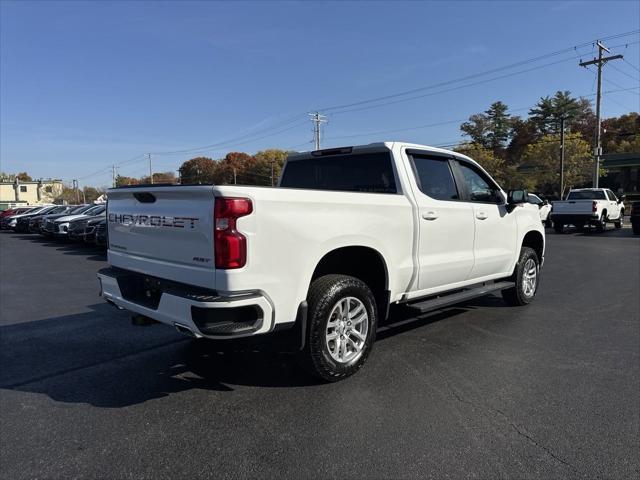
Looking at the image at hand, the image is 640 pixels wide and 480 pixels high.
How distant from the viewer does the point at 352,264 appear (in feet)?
14.3

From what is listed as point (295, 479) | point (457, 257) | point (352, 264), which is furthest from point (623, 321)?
point (295, 479)

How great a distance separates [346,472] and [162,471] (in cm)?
108

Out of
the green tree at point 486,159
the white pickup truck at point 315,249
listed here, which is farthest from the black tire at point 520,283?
the green tree at point 486,159

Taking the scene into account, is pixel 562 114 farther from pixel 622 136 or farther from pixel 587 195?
pixel 587 195

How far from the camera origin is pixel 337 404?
11.7 feet

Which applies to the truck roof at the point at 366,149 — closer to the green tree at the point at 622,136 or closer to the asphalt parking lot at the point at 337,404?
the asphalt parking lot at the point at 337,404

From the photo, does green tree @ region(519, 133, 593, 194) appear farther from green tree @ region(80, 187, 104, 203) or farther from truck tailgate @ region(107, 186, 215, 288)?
green tree @ region(80, 187, 104, 203)

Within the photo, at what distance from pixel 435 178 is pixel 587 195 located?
20712 mm

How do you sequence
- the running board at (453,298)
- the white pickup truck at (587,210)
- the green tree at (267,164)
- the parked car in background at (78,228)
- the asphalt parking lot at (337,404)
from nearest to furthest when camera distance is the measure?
the asphalt parking lot at (337,404), the running board at (453,298), the parked car in background at (78,228), the white pickup truck at (587,210), the green tree at (267,164)

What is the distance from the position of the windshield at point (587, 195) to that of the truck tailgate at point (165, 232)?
22.7 metres

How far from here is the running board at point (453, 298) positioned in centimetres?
467

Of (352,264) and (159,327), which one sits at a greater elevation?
(352,264)

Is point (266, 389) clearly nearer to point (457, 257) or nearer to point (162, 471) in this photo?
point (162, 471)

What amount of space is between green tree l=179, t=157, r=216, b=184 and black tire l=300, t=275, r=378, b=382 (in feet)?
356
